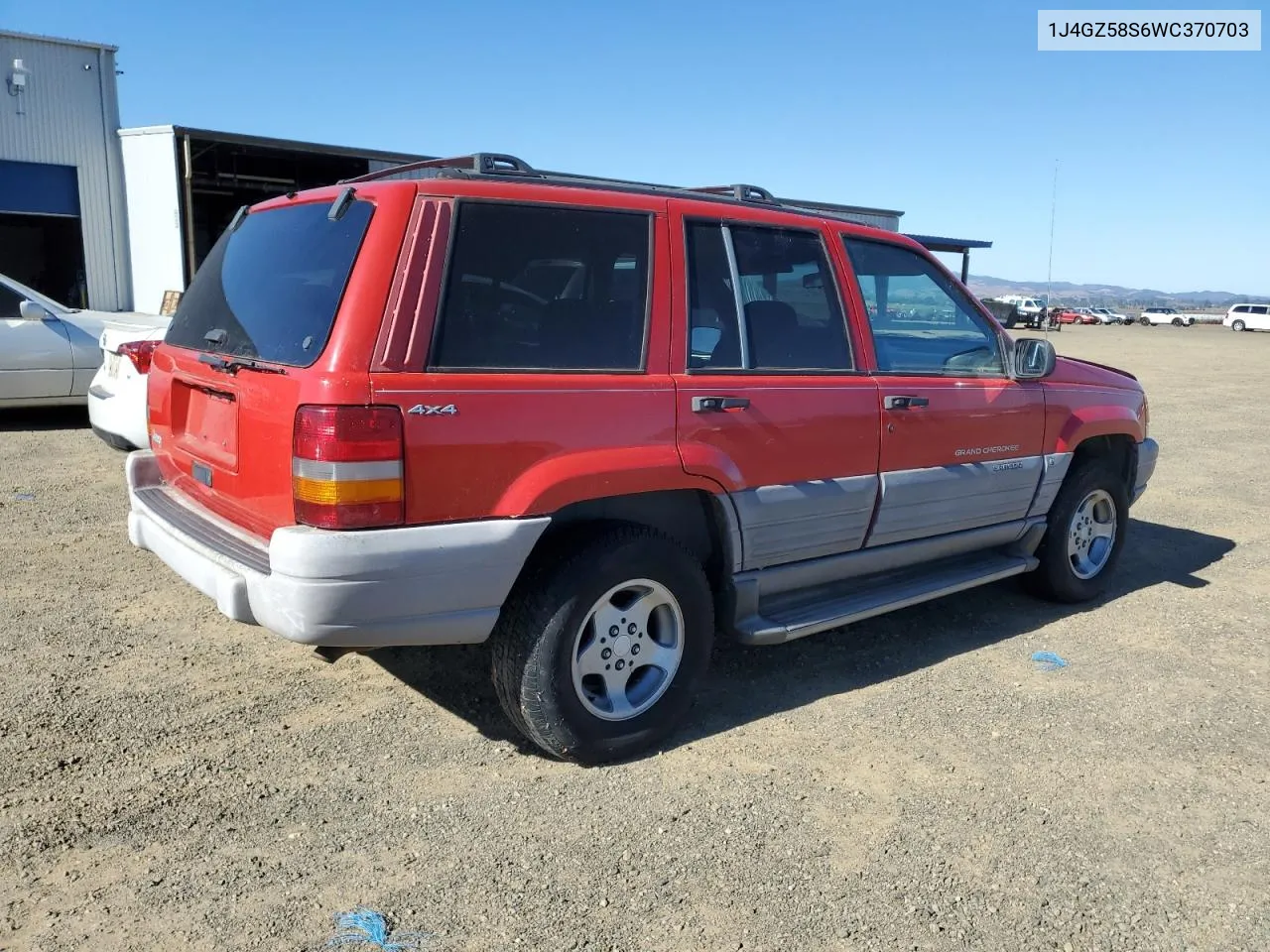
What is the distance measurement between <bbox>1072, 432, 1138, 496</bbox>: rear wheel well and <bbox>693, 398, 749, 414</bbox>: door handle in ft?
8.48

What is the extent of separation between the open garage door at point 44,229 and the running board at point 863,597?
19.6 meters

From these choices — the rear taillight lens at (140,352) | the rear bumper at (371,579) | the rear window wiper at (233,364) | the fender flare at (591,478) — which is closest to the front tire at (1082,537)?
the fender flare at (591,478)

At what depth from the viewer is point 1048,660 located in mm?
4609

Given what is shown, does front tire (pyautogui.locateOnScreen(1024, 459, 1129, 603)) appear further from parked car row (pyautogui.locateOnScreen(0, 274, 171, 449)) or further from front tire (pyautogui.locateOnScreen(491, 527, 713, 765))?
parked car row (pyautogui.locateOnScreen(0, 274, 171, 449))

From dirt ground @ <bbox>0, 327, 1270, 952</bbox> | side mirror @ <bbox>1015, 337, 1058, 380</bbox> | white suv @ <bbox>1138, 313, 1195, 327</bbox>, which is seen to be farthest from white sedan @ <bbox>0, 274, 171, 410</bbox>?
white suv @ <bbox>1138, 313, 1195, 327</bbox>

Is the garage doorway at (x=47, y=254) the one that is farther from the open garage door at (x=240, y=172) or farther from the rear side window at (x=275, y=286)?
the rear side window at (x=275, y=286)

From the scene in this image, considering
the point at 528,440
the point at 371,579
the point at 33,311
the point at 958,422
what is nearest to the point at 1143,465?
the point at 958,422

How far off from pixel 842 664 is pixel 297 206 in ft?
9.70

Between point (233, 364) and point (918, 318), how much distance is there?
3.02 m

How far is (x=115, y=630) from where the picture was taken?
4449 millimetres

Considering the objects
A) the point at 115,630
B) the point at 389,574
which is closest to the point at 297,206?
the point at 389,574

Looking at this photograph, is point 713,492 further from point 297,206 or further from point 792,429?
point 297,206

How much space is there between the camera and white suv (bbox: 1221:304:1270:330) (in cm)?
5375

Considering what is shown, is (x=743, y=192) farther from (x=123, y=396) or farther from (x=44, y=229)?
(x=44, y=229)
